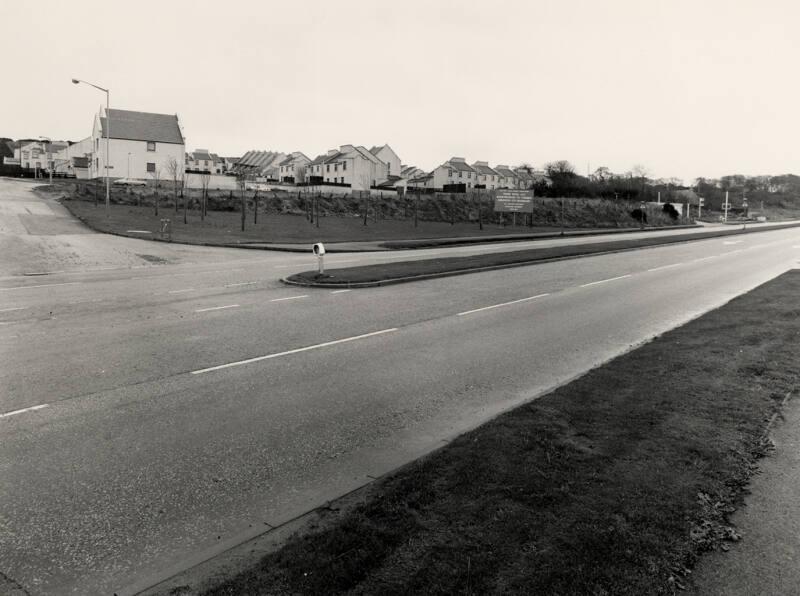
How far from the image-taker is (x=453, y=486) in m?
4.90

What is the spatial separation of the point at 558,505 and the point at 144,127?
270ft

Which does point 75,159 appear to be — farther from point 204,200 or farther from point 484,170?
point 484,170

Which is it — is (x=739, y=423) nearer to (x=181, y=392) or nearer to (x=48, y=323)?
(x=181, y=392)

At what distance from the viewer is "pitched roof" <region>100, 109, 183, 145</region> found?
7394 cm

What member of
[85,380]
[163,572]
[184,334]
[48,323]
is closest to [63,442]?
[85,380]

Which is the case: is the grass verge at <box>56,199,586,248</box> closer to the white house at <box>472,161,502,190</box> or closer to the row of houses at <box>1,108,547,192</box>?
the row of houses at <box>1,108,547,192</box>

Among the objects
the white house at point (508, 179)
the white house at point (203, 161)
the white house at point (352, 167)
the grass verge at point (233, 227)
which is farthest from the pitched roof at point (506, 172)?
the grass verge at point (233, 227)

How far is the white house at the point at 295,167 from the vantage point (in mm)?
117188

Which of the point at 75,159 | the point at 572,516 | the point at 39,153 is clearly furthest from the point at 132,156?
the point at 572,516

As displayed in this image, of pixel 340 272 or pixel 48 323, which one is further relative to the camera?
pixel 340 272

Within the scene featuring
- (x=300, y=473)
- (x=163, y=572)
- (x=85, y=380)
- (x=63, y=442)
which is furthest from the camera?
(x=85, y=380)

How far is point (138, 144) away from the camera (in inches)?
2926

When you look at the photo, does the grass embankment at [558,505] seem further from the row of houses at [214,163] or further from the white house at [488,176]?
the white house at [488,176]

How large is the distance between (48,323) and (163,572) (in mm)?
9725
